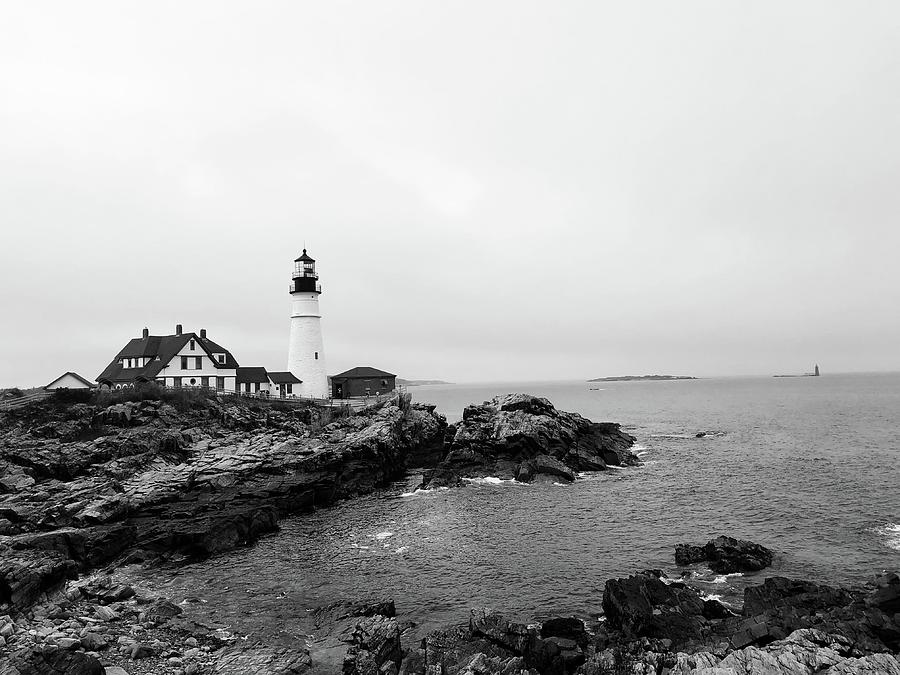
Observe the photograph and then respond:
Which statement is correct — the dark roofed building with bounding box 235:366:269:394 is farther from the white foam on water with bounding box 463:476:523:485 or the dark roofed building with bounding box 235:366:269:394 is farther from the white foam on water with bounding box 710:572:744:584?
the white foam on water with bounding box 710:572:744:584

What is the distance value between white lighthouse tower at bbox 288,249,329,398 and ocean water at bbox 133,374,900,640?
25763mm

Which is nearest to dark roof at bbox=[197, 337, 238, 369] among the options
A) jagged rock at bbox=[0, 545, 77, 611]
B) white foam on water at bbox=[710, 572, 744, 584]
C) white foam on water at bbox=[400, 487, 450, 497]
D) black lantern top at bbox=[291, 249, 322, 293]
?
black lantern top at bbox=[291, 249, 322, 293]

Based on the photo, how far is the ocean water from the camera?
21406mm

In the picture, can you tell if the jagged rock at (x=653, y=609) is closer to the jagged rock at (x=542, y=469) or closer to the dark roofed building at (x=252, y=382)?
the jagged rock at (x=542, y=469)

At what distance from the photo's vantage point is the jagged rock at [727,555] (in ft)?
75.9

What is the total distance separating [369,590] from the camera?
73.5 feet

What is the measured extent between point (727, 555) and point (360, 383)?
54.0 meters

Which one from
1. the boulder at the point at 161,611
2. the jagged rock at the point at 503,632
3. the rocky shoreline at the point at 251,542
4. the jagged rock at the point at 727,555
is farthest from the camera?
the jagged rock at the point at 727,555

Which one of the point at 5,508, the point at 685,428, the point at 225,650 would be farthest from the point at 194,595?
the point at 685,428

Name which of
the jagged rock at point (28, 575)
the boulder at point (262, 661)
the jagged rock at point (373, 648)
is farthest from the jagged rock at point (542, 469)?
the jagged rock at point (28, 575)

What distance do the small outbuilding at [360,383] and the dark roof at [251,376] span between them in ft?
32.8

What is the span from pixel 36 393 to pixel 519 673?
179 feet

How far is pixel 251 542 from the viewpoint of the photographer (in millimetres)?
28297

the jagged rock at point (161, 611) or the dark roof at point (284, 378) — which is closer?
the jagged rock at point (161, 611)
